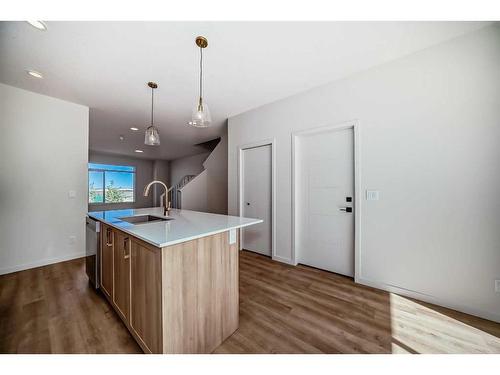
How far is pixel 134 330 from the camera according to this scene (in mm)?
1395

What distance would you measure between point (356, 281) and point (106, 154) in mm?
9367

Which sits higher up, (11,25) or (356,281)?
(11,25)

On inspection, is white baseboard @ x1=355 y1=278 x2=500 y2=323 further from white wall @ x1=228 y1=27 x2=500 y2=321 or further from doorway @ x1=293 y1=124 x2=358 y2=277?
doorway @ x1=293 y1=124 x2=358 y2=277

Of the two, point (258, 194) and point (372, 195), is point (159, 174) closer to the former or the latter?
point (258, 194)

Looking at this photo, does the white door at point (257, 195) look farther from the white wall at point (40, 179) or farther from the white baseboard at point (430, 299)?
the white wall at point (40, 179)

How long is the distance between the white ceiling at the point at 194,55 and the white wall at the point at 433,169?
0.79 feet

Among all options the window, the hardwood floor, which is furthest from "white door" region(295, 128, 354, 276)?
the window

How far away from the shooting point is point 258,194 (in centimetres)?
339

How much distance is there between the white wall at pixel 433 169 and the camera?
1674mm

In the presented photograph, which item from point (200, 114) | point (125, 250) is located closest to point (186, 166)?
point (200, 114)

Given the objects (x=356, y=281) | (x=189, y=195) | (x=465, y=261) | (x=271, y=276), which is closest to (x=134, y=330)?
(x=271, y=276)

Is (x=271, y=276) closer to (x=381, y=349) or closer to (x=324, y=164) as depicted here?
(x=381, y=349)

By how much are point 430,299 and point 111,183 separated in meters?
10.0

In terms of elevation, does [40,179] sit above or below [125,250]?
above
